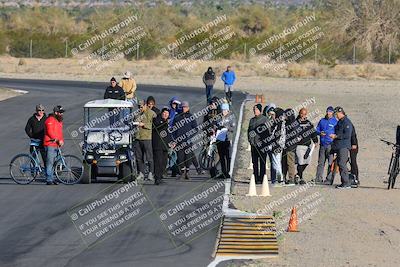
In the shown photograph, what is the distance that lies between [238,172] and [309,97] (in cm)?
2898

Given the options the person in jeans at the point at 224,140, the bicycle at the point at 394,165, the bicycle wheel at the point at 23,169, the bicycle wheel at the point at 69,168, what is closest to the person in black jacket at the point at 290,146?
the person in jeans at the point at 224,140

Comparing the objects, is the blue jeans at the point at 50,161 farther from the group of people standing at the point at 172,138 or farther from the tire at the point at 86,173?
the group of people standing at the point at 172,138

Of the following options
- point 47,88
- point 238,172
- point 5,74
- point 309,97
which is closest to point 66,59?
point 5,74

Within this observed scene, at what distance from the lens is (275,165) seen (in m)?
24.6

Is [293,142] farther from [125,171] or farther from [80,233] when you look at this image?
[80,233]

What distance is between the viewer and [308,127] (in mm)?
24578

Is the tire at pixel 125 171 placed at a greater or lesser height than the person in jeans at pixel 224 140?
lesser

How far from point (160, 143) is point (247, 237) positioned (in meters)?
6.78

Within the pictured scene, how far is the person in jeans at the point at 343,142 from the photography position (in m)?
24.4

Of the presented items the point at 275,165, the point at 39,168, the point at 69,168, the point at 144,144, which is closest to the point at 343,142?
the point at 275,165

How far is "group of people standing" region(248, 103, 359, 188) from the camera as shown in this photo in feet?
80.0

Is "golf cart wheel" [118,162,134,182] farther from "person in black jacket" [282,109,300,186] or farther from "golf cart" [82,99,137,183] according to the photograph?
"person in black jacket" [282,109,300,186]

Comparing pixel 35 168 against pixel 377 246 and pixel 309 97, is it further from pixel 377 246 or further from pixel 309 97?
pixel 309 97

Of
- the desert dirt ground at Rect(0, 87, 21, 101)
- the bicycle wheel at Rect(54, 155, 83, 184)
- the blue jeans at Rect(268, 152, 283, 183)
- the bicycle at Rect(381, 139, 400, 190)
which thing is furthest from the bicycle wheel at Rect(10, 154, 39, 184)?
the desert dirt ground at Rect(0, 87, 21, 101)
